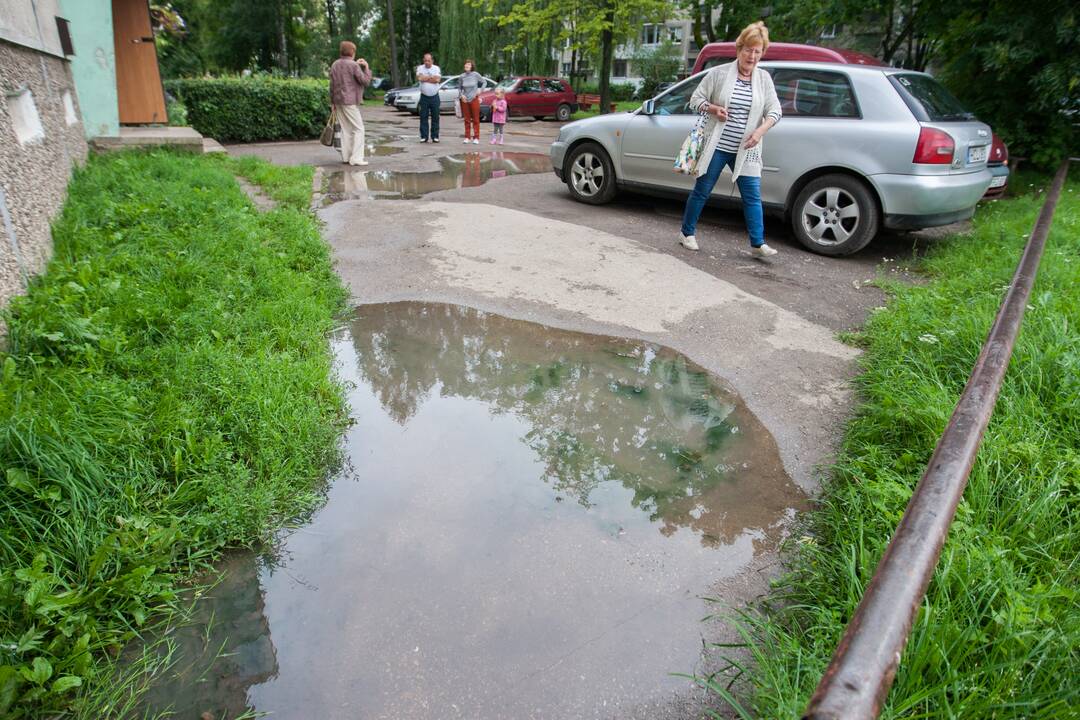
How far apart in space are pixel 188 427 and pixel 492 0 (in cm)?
2756

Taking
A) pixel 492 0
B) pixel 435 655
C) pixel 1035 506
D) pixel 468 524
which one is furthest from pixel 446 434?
pixel 492 0

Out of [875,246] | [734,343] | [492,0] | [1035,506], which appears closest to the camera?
[1035,506]

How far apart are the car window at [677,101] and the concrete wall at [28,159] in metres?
5.92

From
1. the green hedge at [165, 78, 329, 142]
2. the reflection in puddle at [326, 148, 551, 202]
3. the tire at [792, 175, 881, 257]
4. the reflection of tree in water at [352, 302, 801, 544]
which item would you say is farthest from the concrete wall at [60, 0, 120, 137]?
the tire at [792, 175, 881, 257]

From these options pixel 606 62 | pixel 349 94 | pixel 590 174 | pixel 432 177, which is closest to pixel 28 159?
pixel 590 174

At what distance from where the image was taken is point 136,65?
11664 mm

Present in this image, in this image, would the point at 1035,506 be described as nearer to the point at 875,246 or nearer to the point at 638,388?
the point at 638,388

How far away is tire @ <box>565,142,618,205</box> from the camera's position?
826cm

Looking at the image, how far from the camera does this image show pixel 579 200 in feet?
28.8

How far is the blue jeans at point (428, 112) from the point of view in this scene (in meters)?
14.2

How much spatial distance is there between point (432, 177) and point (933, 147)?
6.87 meters

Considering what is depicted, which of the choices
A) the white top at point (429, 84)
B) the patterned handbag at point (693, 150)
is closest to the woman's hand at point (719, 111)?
the patterned handbag at point (693, 150)

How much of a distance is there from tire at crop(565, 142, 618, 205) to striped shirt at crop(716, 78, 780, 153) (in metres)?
2.24

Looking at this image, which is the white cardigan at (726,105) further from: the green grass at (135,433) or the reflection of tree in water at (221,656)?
the reflection of tree in water at (221,656)
